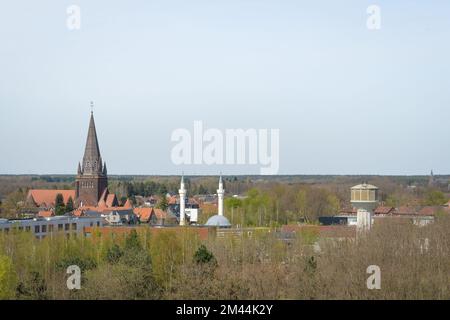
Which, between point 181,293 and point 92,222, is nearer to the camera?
point 181,293

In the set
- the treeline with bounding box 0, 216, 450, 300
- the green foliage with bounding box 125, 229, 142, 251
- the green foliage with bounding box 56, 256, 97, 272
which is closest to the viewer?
the treeline with bounding box 0, 216, 450, 300

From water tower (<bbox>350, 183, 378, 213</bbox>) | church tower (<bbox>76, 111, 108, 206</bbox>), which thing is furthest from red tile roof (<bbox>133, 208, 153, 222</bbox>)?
water tower (<bbox>350, 183, 378, 213</bbox>)

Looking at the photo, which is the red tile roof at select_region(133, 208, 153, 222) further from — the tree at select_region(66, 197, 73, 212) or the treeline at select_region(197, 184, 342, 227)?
the tree at select_region(66, 197, 73, 212)

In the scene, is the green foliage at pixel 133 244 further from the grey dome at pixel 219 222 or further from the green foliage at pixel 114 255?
the grey dome at pixel 219 222

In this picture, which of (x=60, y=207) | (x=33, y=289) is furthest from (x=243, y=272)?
(x=60, y=207)

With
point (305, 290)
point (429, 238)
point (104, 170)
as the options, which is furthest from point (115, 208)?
point (305, 290)

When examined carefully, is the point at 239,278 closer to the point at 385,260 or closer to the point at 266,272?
the point at 266,272

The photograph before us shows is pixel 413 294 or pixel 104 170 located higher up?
pixel 104 170

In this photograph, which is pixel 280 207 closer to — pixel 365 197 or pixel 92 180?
pixel 92 180
